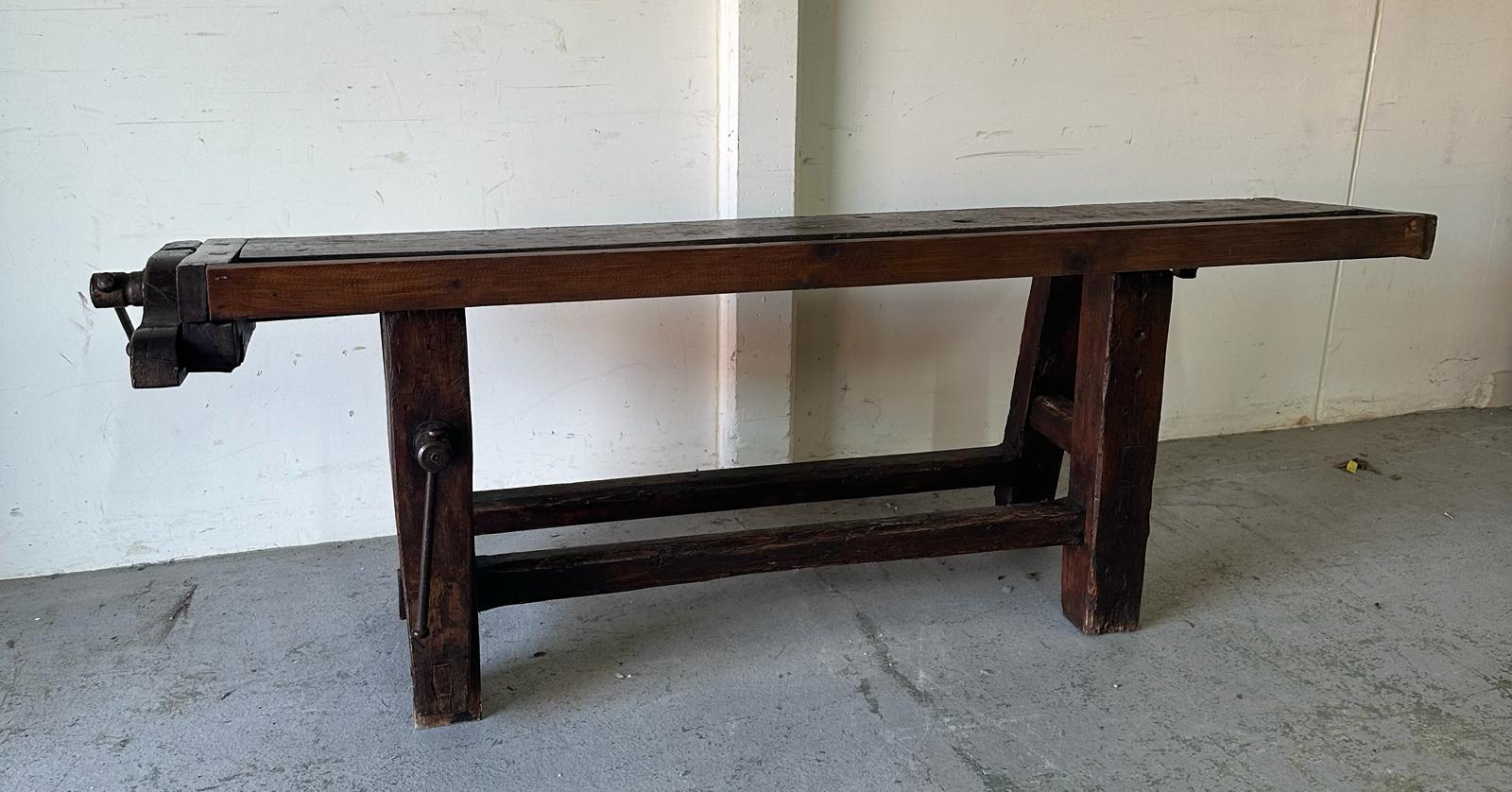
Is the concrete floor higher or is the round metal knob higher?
the round metal knob

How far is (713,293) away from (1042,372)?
929mm

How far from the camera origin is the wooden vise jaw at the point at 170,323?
1637mm

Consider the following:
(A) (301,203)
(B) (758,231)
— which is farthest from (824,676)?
(A) (301,203)

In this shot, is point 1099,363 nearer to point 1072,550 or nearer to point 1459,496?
point 1072,550

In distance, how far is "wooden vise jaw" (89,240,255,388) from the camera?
5.37 ft

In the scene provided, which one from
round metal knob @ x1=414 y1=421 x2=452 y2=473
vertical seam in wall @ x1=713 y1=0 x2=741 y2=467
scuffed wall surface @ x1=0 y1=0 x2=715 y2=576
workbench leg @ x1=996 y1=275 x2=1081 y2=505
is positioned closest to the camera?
round metal knob @ x1=414 y1=421 x2=452 y2=473

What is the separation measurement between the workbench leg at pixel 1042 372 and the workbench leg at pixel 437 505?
130cm

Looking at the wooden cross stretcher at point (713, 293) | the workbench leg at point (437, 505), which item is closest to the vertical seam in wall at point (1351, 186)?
the wooden cross stretcher at point (713, 293)

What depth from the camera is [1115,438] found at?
2152mm

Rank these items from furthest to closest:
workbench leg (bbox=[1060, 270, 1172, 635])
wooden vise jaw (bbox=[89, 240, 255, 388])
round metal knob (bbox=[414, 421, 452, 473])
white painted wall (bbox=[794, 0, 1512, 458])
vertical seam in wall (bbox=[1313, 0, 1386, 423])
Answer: vertical seam in wall (bbox=[1313, 0, 1386, 423]), white painted wall (bbox=[794, 0, 1512, 458]), workbench leg (bbox=[1060, 270, 1172, 635]), round metal knob (bbox=[414, 421, 452, 473]), wooden vise jaw (bbox=[89, 240, 255, 388])

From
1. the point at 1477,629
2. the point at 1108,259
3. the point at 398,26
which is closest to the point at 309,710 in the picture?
the point at 398,26

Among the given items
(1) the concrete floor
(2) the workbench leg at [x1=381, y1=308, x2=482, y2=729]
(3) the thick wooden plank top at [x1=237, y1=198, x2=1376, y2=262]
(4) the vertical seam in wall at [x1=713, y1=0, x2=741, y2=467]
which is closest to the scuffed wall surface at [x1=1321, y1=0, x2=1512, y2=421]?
(1) the concrete floor

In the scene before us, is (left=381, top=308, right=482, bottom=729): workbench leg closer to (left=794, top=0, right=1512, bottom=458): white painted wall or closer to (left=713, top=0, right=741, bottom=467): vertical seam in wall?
(left=713, top=0, right=741, bottom=467): vertical seam in wall

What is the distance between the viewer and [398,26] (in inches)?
96.2
